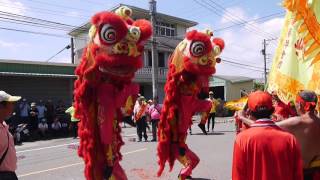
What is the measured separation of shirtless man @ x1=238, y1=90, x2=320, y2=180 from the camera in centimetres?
424

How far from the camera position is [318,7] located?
552 centimetres

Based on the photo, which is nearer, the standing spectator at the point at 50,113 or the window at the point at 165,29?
the standing spectator at the point at 50,113

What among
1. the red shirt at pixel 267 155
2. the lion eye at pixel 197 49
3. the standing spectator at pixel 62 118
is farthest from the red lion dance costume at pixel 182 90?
the standing spectator at pixel 62 118

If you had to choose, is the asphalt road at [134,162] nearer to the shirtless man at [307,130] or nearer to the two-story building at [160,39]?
the shirtless man at [307,130]

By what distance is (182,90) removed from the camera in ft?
23.1

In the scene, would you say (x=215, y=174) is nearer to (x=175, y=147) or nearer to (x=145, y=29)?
(x=175, y=147)

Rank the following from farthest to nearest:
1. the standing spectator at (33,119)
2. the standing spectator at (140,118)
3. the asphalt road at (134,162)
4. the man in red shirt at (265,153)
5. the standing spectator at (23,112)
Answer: the standing spectator at (33,119)
the standing spectator at (23,112)
the standing spectator at (140,118)
the asphalt road at (134,162)
the man in red shirt at (265,153)

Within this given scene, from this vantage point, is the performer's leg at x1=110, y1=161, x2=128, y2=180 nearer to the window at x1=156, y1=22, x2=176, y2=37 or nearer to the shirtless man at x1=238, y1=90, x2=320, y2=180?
the shirtless man at x1=238, y1=90, x2=320, y2=180

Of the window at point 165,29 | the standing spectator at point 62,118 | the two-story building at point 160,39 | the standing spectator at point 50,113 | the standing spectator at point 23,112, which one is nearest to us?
the standing spectator at point 23,112

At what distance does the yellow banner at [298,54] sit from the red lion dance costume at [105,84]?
171cm

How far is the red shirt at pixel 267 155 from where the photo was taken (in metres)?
3.52

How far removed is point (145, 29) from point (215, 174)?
12.7ft

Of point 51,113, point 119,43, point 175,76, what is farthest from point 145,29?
point 51,113

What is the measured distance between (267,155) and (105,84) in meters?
2.59
